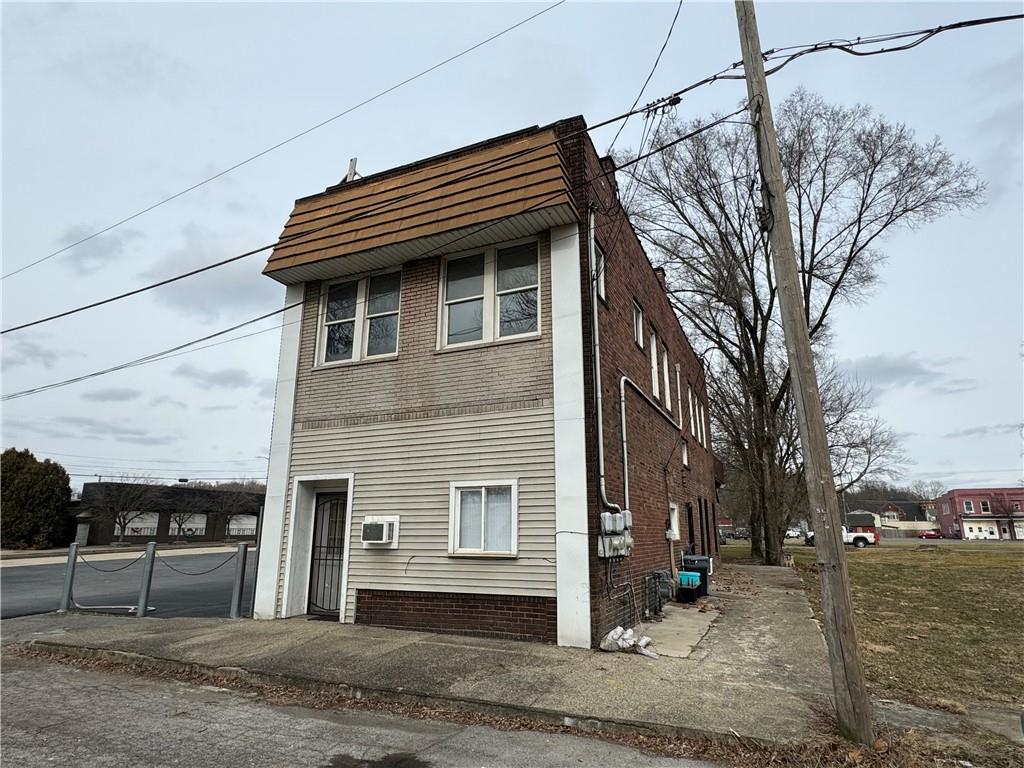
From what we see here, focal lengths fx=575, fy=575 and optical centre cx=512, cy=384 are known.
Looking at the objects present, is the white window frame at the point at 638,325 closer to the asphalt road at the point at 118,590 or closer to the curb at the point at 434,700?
the curb at the point at 434,700

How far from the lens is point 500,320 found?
872cm

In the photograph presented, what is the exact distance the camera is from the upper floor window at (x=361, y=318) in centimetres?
962

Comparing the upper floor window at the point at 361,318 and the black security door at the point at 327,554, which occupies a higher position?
the upper floor window at the point at 361,318

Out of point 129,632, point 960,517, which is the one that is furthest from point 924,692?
point 960,517

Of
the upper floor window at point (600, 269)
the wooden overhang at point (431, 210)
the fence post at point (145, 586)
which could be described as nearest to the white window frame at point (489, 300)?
the wooden overhang at point (431, 210)

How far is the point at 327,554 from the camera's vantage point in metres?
9.60

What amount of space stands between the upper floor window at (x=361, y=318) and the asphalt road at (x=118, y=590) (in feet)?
17.5

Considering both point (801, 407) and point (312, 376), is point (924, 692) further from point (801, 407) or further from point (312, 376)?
point (312, 376)

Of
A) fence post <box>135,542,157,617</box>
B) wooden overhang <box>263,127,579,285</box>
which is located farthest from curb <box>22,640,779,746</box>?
wooden overhang <box>263,127,579,285</box>

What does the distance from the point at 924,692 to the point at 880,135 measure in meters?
23.7

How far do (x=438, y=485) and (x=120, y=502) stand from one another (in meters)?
36.3

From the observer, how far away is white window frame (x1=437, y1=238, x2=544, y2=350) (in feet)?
27.7

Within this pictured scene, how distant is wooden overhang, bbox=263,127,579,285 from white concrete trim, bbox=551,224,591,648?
2.38 ft

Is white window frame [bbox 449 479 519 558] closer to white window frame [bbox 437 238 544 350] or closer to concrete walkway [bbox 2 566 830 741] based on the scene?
concrete walkway [bbox 2 566 830 741]
